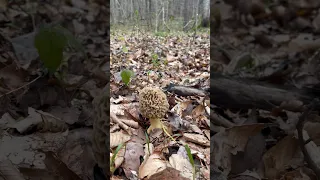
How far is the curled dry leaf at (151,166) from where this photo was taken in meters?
0.93

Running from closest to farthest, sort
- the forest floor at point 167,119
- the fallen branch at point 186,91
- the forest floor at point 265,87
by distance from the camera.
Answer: the forest floor at point 265,87
the forest floor at point 167,119
the fallen branch at point 186,91

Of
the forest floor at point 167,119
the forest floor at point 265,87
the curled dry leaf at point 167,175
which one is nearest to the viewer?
the forest floor at point 265,87

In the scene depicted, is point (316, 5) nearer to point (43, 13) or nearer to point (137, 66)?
point (43, 13)

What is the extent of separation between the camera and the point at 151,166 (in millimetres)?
965

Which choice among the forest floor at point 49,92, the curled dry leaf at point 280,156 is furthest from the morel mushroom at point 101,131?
the curled dry leaf at point 280,156

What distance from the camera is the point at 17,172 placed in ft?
2.05

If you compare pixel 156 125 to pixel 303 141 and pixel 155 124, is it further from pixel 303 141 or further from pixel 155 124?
pixel 303 141

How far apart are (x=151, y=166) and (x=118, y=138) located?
0.23m

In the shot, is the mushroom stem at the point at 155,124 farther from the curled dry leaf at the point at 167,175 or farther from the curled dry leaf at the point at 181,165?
the curled dry leaf at the point at 167,175

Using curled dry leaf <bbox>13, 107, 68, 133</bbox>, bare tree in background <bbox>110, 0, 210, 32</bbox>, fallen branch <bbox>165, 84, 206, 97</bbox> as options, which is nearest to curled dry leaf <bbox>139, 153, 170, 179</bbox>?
curled dry leaf <bbox>13, 107, 68, 133</bbox>

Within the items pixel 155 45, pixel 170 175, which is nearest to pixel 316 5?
pixel 170 175

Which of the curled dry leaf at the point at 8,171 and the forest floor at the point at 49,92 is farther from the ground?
the forest floor at the point at 49,92

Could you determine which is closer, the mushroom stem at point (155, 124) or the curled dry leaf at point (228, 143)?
the curled dry leaf at point (228, 143)

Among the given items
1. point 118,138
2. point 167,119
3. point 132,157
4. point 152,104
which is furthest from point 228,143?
point 167,119
